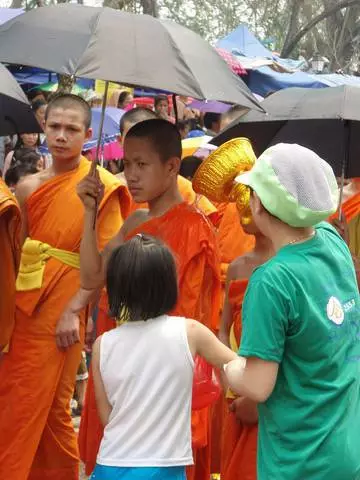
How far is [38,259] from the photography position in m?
5.03

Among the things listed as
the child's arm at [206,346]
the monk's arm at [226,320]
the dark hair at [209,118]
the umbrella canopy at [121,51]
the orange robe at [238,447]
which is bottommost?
the orange robe at [238,447]

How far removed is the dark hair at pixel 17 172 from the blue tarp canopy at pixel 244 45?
14532mm

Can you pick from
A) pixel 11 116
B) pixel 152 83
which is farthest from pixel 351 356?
pixel 11 116

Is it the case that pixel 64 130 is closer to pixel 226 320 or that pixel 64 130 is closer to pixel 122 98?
pixel 226 320

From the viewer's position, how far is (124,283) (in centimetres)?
330

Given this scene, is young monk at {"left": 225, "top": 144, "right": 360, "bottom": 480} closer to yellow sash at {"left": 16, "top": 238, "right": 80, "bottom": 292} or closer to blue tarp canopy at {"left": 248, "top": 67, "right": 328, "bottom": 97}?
yellow sash at {"left": 16, "top": 238, "right": 80, "bottom": 292}

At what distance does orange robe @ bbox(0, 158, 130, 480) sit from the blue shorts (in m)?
1.68

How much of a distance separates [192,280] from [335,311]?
1566mm

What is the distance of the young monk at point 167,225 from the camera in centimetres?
442

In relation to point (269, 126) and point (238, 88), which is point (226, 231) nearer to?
point (269, 126)

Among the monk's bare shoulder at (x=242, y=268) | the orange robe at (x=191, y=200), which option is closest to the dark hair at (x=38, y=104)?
the orange robe at (x=191, y=200)

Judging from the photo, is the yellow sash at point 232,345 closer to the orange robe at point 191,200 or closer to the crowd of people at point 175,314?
the crowd of people at point 175,314

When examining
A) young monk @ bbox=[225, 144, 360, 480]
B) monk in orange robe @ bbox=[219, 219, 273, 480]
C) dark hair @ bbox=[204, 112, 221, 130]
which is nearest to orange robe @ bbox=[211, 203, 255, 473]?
monk in orange robe @ bbox=[219, 219, 273, 480]

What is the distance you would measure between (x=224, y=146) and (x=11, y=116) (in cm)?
132
